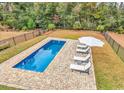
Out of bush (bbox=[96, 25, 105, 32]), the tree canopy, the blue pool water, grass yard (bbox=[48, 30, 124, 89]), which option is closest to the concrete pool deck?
grass yard (bbox=[48, 30, 124, 89])

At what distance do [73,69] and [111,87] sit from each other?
97.7 inches

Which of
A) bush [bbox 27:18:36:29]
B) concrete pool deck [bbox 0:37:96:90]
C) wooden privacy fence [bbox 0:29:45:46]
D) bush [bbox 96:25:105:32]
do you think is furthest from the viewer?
bush [bbox 96:25:105:32]

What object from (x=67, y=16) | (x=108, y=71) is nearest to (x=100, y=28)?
(x=67, y=16)

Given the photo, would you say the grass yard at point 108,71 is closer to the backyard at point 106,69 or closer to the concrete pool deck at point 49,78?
the backyard at point 106,69

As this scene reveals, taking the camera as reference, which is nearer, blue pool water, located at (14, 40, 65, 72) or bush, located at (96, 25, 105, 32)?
blue pool water, located at (14, 40, 65, 72)

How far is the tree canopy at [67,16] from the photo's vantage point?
26.0 meters

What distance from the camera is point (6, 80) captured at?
756cm

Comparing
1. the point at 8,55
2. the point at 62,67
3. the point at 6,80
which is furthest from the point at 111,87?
the point at 8,55

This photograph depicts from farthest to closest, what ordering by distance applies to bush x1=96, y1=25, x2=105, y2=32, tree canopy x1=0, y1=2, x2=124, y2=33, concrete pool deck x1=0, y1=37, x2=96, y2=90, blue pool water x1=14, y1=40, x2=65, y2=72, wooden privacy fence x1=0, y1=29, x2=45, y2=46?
tree canopy x1=0, y1=2, x2=124, y2=33 < bush x1=96, y1=25, x2=105, y2=32 < wooden privacy fence x1=0, y1=29, x2=45, y2=46 < blue pool water x1=14, y1=40, x2=65, y2=72 < concrete pool deck x1=0, y1=37, x2=96, y2=90

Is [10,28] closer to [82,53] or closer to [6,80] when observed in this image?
[82,53]

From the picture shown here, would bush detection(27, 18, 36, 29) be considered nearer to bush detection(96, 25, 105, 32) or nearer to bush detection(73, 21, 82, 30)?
bush detection(73, 21, 82, 30)

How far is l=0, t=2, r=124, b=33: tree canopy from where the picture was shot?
26.0 m

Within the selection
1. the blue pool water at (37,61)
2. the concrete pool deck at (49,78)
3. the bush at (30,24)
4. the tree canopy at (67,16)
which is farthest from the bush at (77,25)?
the concrete pool deck at (49,78)

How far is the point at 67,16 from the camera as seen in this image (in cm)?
2669
